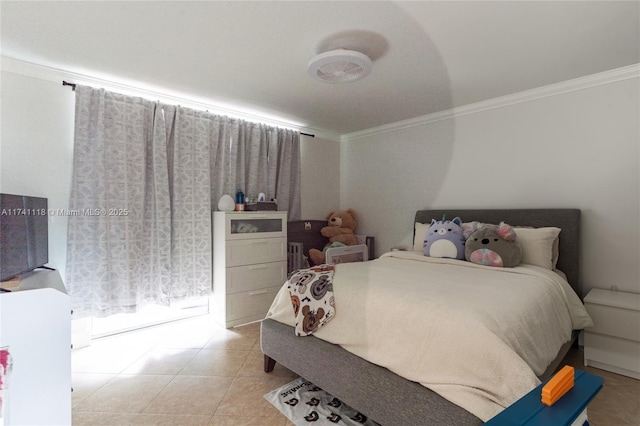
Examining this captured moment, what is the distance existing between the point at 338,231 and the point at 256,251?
1.25 m

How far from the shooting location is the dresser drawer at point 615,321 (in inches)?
82.3

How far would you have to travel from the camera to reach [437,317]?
4.72 ft

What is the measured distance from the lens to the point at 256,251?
10.9ft

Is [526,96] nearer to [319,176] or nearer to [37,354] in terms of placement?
[319,176]

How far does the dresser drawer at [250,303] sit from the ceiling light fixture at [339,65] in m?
2.17

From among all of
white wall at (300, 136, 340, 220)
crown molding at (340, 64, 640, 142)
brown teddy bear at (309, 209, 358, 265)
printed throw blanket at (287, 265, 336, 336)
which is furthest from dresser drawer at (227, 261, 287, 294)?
crown molding at (340, 64, 640, 142)

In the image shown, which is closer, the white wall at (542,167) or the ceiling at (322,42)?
the ceiling at (322,42)

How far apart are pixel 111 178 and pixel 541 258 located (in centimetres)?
355

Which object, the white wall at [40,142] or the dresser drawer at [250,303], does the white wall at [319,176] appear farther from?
the white wall at [40,142]

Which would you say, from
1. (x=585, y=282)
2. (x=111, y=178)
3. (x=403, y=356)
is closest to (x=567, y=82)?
(x=585, y=282)

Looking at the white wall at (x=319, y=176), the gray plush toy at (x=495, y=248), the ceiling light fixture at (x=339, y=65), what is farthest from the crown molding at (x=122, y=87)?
the gray plush toy at (x=495, y=248)

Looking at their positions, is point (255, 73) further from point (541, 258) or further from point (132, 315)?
point (541, 258)

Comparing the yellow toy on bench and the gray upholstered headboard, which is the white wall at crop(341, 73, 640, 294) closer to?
the gray upholstered headboard

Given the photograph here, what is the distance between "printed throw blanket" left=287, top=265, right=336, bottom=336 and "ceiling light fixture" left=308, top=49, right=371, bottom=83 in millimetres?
1367
